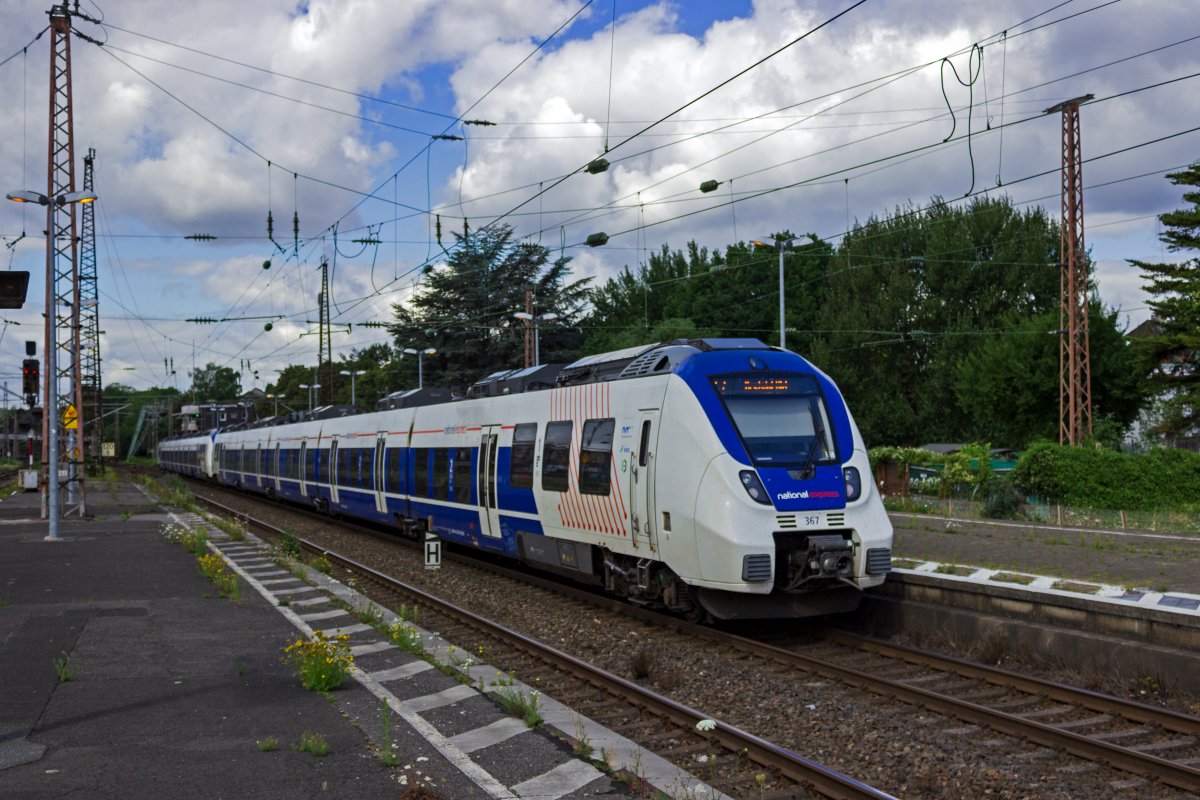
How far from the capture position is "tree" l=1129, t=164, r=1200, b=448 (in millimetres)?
41188

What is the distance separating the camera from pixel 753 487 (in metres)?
11.1

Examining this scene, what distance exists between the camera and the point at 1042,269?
173 ft

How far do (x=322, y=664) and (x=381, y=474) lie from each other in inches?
606

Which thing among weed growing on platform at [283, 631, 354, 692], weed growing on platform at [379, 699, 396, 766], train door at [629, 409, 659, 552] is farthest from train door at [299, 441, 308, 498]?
weed growing on platform at [379, 699, 396, 766]

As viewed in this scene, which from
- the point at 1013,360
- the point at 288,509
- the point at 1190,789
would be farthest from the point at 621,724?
the point at 1013,360

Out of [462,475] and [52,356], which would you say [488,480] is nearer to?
[462,475]

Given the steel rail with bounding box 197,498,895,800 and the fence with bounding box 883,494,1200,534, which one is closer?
the steel rail with bounding box 197,498,895,800

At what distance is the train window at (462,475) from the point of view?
1859 cm

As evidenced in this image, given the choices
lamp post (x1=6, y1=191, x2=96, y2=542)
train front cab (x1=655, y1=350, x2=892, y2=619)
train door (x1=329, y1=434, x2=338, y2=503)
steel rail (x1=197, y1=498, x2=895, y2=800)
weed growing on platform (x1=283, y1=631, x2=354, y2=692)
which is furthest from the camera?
train door (x1=329, y1=434, x2=338, y2=503)

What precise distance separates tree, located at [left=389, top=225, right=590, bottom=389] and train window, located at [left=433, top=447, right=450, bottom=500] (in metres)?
31.9

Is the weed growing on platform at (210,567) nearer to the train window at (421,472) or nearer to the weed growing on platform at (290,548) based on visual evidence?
the weed growing on platform at (290,548)

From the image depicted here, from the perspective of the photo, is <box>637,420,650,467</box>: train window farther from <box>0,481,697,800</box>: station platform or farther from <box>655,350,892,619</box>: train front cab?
<box>0,481,697,800</box>: station platform

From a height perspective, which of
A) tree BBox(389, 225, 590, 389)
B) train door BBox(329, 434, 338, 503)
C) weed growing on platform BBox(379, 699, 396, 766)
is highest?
tree BBox(389, 225, 590, 389)

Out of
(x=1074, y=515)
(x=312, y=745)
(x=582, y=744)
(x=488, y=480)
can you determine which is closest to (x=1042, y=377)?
(x=1074, y=515)
